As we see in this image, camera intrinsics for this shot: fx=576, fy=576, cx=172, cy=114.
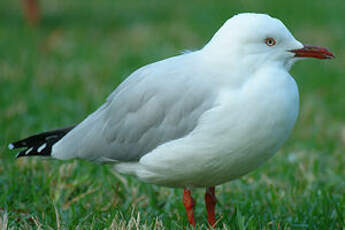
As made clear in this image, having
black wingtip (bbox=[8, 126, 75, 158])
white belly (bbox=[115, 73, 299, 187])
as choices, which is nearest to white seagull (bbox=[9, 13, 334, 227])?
white belly (bbox=[115, 73, 299, 187])

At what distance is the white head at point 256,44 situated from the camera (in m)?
3.24

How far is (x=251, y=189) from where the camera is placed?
Answer: 14.8ft

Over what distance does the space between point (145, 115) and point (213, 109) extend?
513 millimetres

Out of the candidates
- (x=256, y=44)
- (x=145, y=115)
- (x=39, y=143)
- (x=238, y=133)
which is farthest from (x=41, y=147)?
(x=256, y=44)

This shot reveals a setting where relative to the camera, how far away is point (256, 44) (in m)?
3.24

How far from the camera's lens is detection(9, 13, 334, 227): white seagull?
309cm

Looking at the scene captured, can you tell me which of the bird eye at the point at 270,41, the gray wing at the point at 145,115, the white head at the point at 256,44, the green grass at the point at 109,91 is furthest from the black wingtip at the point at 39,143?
the bird eye at the point at 270,41

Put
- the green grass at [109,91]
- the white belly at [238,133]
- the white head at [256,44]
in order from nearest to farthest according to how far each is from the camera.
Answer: the white belly at [238,133], the white head at [256,44], the green grass at [109,91]

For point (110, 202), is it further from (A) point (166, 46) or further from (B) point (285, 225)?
(A) point (166, 46)

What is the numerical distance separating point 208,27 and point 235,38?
22.6ft

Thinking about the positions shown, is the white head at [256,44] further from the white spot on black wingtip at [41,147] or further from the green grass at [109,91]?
the white spot on black wingtip at [41,147]

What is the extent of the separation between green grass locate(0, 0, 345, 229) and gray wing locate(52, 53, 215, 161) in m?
0.42

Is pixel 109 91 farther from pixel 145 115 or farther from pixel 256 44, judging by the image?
pixel 256 44

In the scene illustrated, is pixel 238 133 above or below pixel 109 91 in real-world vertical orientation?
below
